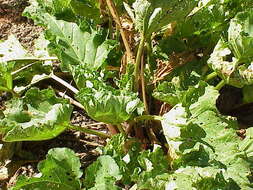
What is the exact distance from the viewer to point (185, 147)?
204 cm

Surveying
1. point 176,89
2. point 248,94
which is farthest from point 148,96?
point 248,94

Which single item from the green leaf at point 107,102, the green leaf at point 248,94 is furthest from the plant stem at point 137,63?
the green leaf at point 248,94

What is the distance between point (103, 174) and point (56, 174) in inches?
7.1

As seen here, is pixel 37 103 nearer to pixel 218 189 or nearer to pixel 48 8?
pixel 48 8

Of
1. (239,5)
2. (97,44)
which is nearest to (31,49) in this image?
(97,44)

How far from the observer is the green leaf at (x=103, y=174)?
2.06 m

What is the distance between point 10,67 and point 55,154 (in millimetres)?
597

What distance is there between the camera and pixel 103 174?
2.11m

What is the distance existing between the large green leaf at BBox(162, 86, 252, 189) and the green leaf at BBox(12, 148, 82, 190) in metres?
0.39

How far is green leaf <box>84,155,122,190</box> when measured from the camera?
206 centimetres

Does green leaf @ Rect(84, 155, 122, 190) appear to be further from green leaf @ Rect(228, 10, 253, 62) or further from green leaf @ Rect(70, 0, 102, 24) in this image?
green leaf @ Rect(70, 0, 102, 24)

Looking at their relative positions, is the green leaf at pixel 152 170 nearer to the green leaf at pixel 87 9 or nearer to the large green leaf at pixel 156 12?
the large green leaf at pixel 156 12

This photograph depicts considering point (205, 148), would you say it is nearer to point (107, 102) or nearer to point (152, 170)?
point (152, 170)

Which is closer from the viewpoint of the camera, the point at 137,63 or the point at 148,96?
the point at 137,63
